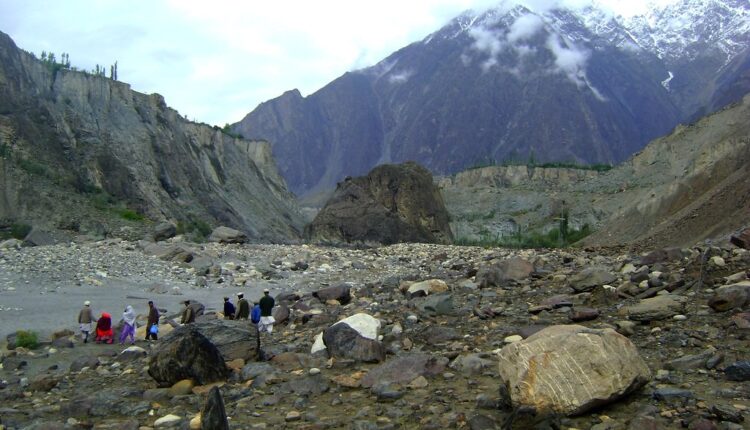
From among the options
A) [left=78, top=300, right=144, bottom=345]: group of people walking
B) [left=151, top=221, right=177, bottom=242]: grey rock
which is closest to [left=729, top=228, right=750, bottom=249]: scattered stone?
[left=78, top=300, right=144, bottom=345]: group of people walking

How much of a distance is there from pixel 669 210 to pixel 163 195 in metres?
35.1

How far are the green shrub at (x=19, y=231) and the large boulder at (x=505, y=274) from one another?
24.0m

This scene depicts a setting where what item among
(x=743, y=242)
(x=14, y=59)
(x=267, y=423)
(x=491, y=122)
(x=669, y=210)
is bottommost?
(x=267, y=423)

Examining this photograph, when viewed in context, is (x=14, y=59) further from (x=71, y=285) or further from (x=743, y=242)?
(x=743, y=242)

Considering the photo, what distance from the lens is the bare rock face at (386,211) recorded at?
42.4 meters

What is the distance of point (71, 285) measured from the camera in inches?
682

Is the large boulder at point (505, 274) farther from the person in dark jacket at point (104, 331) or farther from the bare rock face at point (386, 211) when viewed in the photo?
the bare rock face at point (386, 211)

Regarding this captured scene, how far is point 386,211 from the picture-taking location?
44438 millimetres

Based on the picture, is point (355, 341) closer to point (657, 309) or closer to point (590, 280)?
point (657, 309)

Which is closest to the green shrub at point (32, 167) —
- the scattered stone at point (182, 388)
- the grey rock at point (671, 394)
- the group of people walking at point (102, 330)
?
the group of people walking at point (102, 330)

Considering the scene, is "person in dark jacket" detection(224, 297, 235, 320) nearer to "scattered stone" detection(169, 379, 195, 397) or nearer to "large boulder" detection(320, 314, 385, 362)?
"large boulder" detection(320, 314, 385, 362)

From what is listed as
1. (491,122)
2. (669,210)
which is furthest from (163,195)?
(491,122)

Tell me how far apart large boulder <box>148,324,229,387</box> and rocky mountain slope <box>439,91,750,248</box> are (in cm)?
1535

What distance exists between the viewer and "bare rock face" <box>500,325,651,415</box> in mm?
5266
